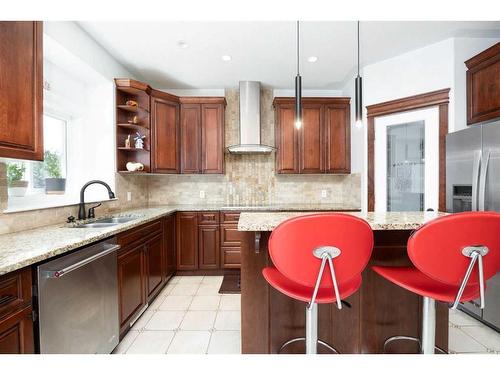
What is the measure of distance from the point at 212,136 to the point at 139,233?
184cm

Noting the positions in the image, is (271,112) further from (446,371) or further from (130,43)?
(446,371)

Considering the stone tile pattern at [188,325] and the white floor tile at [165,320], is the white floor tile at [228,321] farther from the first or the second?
the white floor tile at [165,320]

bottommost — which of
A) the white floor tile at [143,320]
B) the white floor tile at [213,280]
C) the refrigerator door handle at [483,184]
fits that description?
the white floor tile at [213,280]

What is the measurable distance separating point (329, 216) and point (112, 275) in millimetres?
1538

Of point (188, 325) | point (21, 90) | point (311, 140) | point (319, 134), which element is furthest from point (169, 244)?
point (319, 134)

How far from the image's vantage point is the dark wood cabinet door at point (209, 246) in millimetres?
3184

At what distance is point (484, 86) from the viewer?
2172 millimetres

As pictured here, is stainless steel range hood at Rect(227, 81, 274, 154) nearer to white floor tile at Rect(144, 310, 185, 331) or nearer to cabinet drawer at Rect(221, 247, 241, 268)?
cabinet drawer at Rect(221, 247, 241, 268)

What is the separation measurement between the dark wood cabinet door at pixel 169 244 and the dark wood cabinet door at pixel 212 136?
0.96m

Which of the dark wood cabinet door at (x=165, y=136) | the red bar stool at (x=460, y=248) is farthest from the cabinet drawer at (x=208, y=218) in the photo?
the red bar stool at (x=460, y=248)

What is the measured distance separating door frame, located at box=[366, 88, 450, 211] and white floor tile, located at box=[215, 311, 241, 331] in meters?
2.08

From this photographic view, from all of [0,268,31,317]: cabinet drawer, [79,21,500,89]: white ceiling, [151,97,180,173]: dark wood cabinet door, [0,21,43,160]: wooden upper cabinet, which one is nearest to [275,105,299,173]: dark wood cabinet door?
[79,21,500,89]: white ceiling

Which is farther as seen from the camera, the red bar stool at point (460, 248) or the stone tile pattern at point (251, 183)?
the stone tile pattern at point (251, 183)

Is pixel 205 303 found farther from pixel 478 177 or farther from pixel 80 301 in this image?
pixel 478 177
